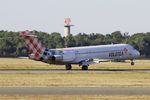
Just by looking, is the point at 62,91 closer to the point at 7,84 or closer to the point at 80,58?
the point at 7,84

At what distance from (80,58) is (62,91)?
3759 cm

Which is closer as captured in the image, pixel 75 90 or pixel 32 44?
pixel 75 90

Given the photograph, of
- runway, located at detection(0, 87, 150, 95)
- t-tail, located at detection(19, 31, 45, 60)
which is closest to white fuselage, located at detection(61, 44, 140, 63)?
t-tail, located at detection(19, 31, 45, 60)

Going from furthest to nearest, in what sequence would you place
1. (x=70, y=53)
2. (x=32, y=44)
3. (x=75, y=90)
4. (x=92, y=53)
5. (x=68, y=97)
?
(x=92, y=53) < (x=70, y=53) < (x=32, y=44) < (x=75, y=90) < (x=68, y=97)

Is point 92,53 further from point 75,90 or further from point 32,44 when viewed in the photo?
point 75,90

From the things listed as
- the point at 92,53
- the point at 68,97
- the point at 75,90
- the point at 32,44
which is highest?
the point at 32,44

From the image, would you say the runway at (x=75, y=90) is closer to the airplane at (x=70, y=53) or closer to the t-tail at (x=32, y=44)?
the airplane at (x=70, y=53)

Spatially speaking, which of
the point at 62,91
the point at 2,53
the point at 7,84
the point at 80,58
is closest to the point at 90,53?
the point at 80,58

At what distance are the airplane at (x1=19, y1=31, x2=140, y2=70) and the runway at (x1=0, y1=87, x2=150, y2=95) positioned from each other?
3178cm

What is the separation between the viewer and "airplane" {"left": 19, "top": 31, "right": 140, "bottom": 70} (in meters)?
68.9

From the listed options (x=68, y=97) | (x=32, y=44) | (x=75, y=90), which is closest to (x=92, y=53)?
(x=32, y=44)

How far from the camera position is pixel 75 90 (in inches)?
1384

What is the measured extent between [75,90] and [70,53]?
36.3m

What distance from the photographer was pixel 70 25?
19275 cm
